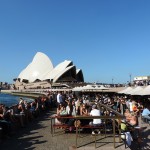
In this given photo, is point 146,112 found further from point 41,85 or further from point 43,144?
point 41,85

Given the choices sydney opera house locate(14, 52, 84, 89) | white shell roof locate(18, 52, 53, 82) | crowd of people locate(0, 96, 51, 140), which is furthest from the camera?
white shell roof locate(18, 52, 53, 82)

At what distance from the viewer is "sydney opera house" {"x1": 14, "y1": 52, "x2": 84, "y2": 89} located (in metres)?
100

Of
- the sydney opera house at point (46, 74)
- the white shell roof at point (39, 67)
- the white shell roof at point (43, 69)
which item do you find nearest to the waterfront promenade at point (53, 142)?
the sydney opera house at point (46, 74)

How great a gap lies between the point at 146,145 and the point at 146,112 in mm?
4619

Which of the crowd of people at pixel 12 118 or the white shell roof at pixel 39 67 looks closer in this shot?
the crowd of people at pixel 12 118

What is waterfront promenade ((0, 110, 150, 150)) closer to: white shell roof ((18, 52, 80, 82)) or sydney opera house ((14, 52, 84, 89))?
sydney opera house ((14, 52, 84, 89))

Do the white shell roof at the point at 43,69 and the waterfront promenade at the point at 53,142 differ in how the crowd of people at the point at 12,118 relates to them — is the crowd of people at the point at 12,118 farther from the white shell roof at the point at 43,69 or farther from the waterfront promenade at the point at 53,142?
the white shell roof at the point at 43,69

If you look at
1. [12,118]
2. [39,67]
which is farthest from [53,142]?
[39,67]

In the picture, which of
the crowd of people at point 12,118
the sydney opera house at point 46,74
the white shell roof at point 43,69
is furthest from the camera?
the white shell roof at point 43,69

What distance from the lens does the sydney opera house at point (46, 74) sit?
10022 cm

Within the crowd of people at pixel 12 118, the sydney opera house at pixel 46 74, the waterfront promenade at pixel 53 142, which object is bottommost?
the waterfront promenade at pixel 53 142

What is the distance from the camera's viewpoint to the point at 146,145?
932 cm

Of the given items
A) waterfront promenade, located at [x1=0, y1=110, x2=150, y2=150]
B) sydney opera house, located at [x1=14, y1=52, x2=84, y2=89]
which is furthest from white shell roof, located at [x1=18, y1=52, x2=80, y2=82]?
waterfront promenade, located at [x1=0, y1=110, x2=150, y2=150]

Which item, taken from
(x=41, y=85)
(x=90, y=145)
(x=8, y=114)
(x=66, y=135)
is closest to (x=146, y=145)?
(x=90, y=145)
